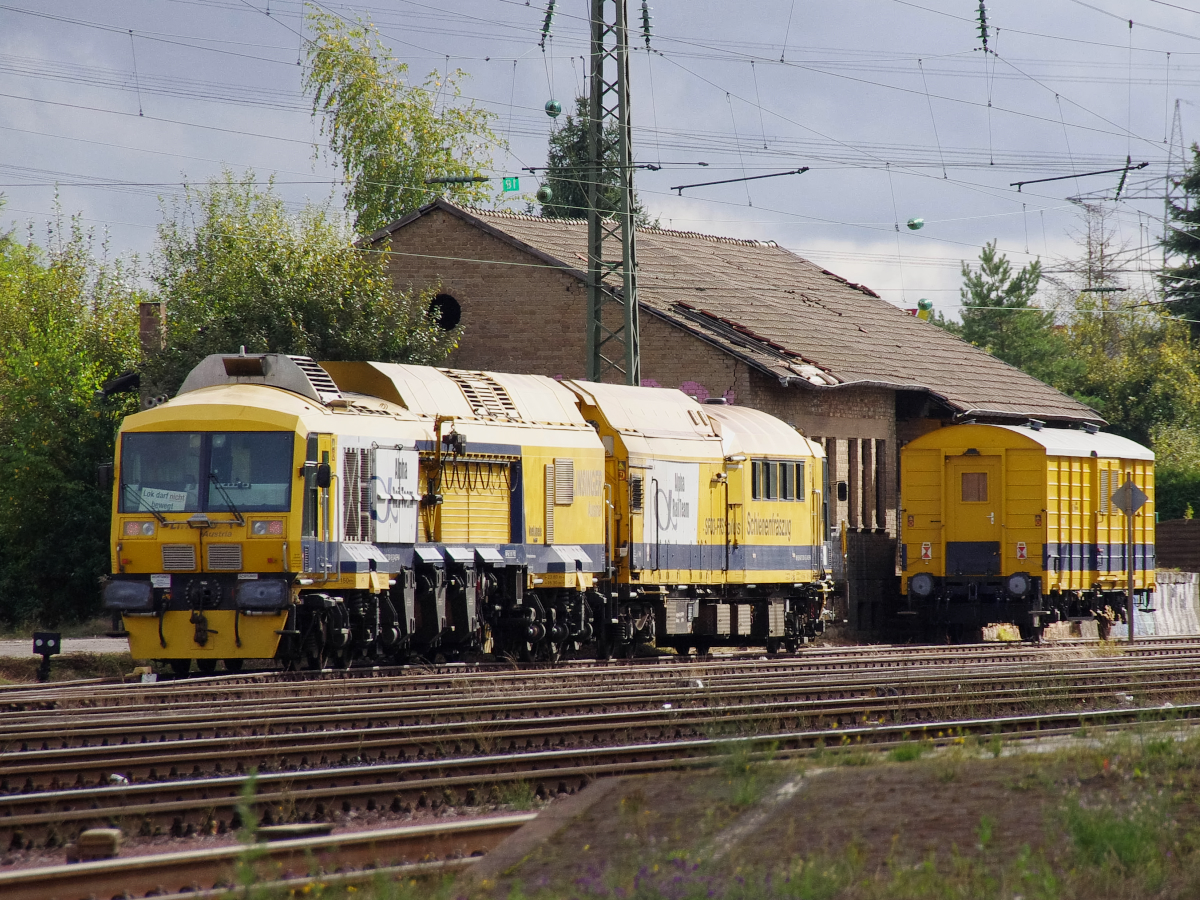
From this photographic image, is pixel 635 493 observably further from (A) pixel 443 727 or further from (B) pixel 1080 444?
(B) pixel 1080 444

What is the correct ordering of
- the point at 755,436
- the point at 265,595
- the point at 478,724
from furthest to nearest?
1. the point at 755,436
2. the point at 265,595
3. the point at 478,724

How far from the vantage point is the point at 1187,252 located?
6219 cm

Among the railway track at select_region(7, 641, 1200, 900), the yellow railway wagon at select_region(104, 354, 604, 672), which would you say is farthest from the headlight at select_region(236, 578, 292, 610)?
the railway track at select_region(7, 641, 1200, 900)

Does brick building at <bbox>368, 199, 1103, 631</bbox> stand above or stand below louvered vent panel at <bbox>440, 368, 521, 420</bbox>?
above

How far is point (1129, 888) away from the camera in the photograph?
6.96m

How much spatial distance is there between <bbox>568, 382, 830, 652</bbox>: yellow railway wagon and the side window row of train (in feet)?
0.07

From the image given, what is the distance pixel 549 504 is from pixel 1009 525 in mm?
10846

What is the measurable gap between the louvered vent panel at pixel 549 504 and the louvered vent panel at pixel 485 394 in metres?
0.83

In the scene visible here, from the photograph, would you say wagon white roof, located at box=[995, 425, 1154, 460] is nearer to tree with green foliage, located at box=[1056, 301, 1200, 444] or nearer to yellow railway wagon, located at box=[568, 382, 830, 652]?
yellow railway wagon, located at box=[568, 382, 830, 652]

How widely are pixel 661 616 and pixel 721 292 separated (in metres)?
15.5

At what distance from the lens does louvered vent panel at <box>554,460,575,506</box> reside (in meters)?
21.2

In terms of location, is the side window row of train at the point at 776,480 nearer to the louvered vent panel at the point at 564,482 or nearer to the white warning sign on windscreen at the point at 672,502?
the white warning sign on windscreen at the point at 672,502

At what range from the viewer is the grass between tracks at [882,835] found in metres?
A: 6.90

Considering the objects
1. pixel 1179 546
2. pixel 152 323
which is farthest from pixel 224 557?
pixel 1179 546
